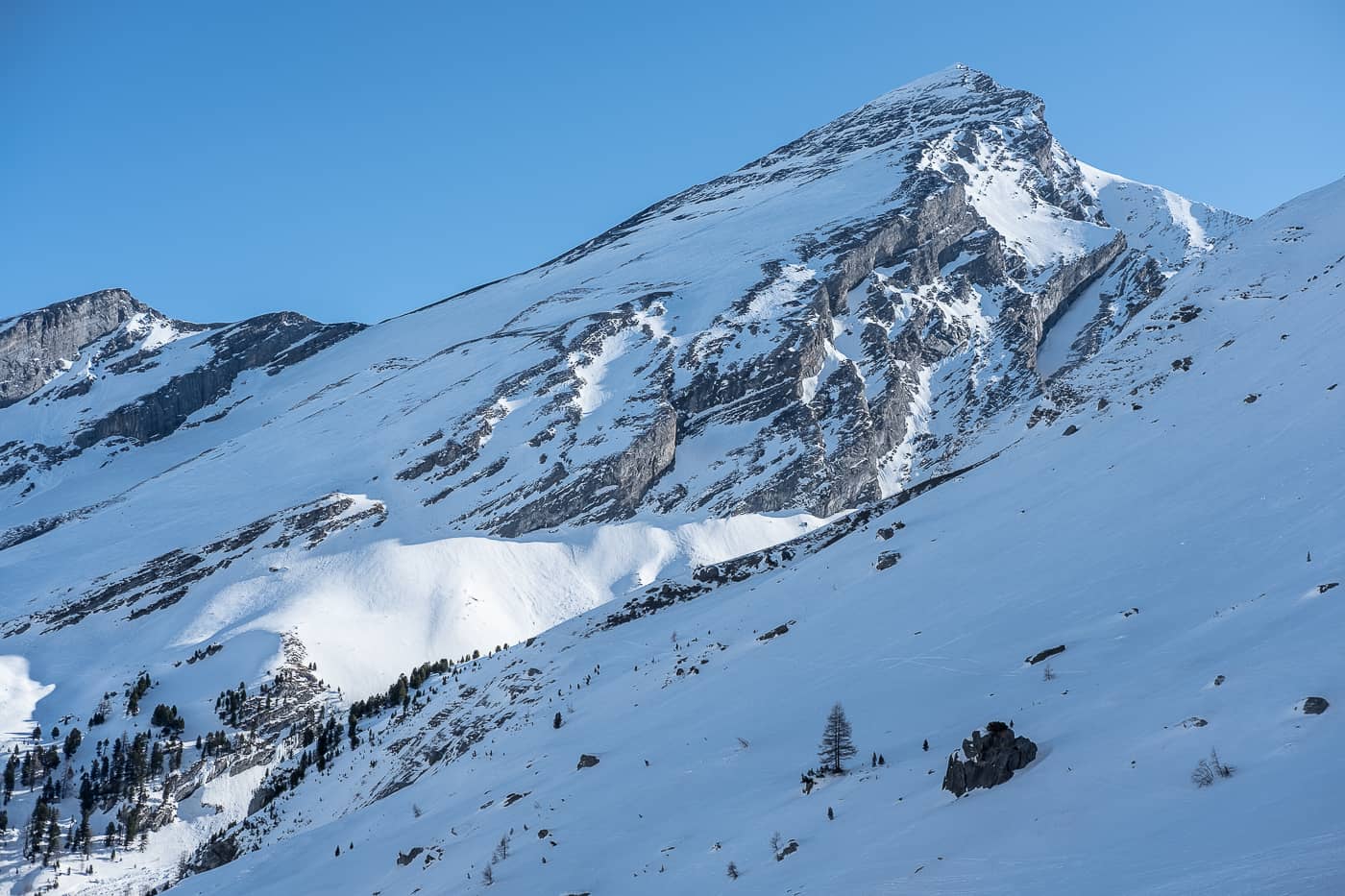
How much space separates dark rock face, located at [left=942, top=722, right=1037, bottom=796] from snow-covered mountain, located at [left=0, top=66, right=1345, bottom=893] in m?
0.58

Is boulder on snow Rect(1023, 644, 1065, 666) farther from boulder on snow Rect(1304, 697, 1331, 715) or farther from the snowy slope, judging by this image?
boulder on snow Rect(1304, 697, 1331, 715)

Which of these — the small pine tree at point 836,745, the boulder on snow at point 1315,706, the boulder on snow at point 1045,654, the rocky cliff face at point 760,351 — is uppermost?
the rocky cliff face at point 760,351

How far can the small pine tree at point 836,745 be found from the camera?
18375 mm

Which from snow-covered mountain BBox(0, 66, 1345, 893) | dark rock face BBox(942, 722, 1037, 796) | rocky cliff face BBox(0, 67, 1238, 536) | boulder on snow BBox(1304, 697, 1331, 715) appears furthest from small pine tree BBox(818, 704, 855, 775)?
rocky cliff face BBox(0, 67, 1238, 536)

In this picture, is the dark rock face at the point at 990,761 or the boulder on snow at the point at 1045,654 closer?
the dark rock face at the point at 990,761

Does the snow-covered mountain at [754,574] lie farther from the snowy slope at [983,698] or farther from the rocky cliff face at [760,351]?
the rocky cliff face at [760,351]

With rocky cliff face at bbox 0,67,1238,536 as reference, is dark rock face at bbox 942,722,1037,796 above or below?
below

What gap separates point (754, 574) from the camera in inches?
1815

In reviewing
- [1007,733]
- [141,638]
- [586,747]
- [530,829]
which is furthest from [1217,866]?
[141,638]

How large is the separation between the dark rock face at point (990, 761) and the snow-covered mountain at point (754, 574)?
58 cm

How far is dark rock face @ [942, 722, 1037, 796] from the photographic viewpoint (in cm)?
1445

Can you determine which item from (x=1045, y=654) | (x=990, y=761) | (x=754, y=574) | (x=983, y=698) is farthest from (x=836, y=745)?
(x=754, y=574)

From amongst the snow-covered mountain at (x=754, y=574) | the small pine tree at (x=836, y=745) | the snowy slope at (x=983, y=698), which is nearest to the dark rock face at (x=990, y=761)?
the snowy slope at (x=983, y=698)

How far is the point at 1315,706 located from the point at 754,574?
34.2 m
